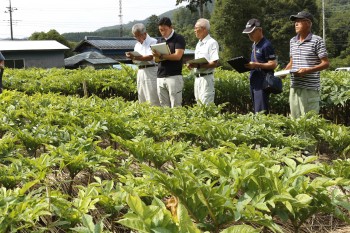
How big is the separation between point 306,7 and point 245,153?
41692 mm

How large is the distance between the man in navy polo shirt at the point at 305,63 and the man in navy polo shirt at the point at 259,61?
14.5 inches

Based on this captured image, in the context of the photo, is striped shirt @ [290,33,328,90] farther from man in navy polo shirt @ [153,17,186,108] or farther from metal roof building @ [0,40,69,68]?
metal roof building @ [0,40,69,68]

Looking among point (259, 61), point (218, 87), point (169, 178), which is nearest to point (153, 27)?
point (218, 87)

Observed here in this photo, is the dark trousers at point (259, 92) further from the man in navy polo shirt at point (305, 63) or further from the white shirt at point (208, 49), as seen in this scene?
the white shirt at point (208, 49)

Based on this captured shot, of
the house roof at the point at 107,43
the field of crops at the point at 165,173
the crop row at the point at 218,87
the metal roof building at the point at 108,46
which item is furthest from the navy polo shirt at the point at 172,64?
the house roof at the point at 107,43

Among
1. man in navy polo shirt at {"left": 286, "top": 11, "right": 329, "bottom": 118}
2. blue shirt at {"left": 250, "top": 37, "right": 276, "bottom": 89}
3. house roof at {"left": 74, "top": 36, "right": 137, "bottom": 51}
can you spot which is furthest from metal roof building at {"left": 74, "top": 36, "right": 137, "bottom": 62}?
man in navy polo shirt at {"left": 286, "top": 11, "right": 329, "bottom": 118}

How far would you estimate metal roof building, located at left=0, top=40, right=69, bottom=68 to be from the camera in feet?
94.7

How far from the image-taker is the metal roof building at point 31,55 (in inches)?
1136

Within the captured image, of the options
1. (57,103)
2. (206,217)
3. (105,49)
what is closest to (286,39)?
(105,49)

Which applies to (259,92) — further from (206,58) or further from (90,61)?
(90,61)

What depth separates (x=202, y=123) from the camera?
349 centimetres

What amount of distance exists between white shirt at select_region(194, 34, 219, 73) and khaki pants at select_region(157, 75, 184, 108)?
0.44m

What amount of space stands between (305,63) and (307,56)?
79 mm

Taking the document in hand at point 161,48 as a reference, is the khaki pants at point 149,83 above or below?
below
